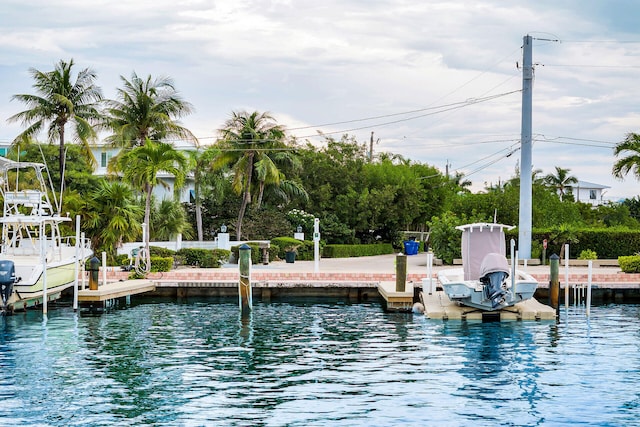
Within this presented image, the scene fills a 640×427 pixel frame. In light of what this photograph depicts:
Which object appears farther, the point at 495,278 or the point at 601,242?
the point at 601,242

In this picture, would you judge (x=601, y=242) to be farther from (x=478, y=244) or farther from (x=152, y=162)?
(x=152, y=162)

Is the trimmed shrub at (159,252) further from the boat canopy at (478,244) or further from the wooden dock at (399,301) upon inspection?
the boat canopy at (478,244)

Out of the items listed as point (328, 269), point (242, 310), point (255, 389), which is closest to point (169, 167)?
point (328, 269)

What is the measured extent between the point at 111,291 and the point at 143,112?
21.6 meters

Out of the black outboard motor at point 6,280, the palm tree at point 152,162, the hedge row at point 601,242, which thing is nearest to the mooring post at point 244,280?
the black outboard motor at point 6,280

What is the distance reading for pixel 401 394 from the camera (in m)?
18.7

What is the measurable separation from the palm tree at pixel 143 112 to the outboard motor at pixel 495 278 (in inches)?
1110

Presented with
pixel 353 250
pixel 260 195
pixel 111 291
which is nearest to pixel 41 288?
pixel 111 291

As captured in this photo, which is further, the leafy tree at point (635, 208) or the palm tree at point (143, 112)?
the leafy tree at point (635, 208)

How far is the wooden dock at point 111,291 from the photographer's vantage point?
32.1 m

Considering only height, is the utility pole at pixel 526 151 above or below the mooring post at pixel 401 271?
above

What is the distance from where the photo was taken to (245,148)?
60.2m

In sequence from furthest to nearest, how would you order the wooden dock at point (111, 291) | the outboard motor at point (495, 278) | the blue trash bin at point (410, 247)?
the blue trash bin at point (410, 247) < the wooden dock at point (111, 291) < the outboard motor at point (495, 278)

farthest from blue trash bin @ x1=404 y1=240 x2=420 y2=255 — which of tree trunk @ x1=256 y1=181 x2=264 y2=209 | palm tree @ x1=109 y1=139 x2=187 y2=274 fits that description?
palm tree @ x1=109 y1=139 x2=187 y2=274
